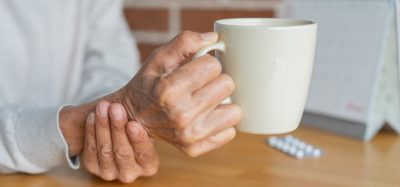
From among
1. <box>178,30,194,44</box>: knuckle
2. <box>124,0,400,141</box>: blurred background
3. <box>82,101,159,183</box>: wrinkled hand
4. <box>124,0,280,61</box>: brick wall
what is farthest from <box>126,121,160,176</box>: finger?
<box>124,0,280,61</box>: brick wall

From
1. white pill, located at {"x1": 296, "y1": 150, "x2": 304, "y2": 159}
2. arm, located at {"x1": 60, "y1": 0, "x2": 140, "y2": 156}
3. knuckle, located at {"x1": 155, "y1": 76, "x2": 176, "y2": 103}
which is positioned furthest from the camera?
arm, located at {"x1": 60, "y1": 0, "x2": 140, "y2": 156}

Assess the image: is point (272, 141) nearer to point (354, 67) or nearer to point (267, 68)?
point (354, 67)

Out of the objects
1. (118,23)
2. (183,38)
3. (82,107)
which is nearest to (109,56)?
(118,23)

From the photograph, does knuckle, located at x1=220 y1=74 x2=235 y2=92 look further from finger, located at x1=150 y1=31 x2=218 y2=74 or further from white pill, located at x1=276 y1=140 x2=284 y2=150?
white pill, located at x1=276 y1=140 x2=284 y2=150

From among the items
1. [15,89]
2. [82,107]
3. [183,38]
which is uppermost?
[183,38]

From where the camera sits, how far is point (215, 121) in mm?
568

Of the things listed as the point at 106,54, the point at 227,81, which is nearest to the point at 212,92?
the point at 227,81

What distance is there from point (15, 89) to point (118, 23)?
24 cm

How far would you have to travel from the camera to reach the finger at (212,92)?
547 mm

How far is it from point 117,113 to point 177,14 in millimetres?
732

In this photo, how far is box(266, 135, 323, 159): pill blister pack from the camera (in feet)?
2.49

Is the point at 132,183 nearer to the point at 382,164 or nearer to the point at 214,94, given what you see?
the point at 214,94

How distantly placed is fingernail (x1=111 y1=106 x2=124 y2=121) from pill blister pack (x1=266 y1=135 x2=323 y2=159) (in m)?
0.26

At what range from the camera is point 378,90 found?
0.85 m
